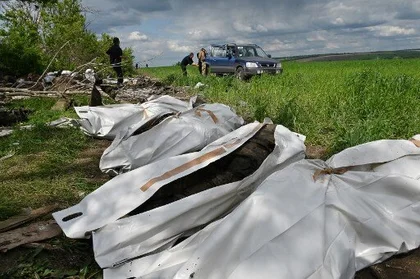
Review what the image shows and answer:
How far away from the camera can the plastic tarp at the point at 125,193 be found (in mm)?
2479

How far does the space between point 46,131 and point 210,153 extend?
11.7ft

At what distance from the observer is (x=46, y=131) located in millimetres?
5594

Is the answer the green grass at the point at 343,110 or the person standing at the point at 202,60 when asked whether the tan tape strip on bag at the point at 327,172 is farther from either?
the person standing at the point at 202,60

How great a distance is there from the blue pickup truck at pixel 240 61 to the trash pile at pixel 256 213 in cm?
1108

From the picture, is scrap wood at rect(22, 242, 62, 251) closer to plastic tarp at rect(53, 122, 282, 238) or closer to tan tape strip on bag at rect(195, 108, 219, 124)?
plastic tarp at rect(53, 122, 282, 238)

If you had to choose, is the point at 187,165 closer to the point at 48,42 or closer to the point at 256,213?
the point at 256,213

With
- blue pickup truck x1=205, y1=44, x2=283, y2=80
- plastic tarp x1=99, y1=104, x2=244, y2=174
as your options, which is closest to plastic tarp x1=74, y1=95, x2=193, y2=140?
plastic tarp x1=99, y1=104, x2=244, y2=174

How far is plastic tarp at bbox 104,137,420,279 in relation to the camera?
6.06ft

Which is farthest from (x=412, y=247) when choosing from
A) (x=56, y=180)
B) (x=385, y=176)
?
(x=56, y=180)

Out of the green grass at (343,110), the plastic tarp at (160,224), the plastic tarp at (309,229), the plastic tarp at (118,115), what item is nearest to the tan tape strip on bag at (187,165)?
the plastic tarp at (160,224)

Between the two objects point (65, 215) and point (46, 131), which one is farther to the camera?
point (46, 131)

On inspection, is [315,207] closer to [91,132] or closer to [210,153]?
[210,153]

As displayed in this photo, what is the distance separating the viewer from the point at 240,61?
14875mm

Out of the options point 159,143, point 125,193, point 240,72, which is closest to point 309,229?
point 125,193
